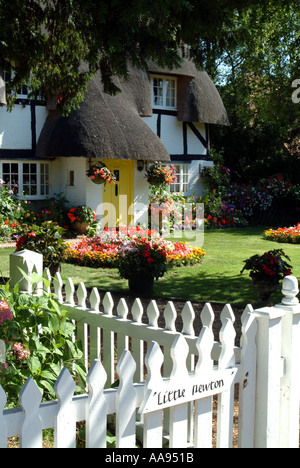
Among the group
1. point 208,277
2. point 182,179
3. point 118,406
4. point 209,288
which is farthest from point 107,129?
point 118,406

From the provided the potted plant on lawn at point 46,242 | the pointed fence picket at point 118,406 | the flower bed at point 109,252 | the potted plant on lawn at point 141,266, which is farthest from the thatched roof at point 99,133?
the pointed fence picket at point 118,406

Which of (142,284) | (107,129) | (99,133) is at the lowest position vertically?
(142,284)

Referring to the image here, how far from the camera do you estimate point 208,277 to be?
9797mm

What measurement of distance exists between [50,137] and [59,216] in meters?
2.28

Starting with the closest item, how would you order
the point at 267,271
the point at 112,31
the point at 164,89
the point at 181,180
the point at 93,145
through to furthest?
the point at 112,31
the point at 267,271
the point at 93,145
the point at 164,89
the point at 181,180

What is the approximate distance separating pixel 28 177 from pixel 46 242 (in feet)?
24.9

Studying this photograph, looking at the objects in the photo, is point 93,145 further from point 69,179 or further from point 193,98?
point 193,98

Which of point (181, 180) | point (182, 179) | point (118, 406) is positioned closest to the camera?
point (118, 406)

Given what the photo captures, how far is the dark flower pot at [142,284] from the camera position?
8188 millimetres

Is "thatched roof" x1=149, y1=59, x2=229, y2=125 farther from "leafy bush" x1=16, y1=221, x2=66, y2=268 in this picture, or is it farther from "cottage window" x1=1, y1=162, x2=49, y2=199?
"leafy bush" x1=16, y1=221, x2=66, y2=268

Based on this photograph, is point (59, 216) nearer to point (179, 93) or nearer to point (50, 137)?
point (50, 137)

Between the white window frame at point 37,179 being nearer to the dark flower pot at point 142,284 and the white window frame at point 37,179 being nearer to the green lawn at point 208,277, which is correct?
the green lawn at point 208,277

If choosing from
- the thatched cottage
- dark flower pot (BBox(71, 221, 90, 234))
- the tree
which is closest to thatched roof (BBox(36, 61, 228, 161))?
the thatched cottage
